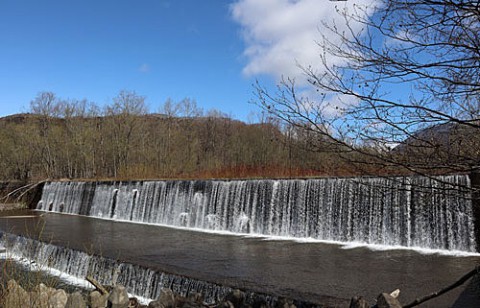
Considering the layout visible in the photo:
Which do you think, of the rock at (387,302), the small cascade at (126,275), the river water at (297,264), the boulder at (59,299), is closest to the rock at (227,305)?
the small cascade at (126,275)

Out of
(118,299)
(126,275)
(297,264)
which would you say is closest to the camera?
(118,299)

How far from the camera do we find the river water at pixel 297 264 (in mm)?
5656

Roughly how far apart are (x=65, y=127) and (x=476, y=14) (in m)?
35.9

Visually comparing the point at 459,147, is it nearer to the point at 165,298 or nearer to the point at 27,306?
the point at 27,306

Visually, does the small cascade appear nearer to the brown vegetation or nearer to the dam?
the dam

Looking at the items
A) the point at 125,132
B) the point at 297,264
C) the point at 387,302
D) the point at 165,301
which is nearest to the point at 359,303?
the point at 387,302

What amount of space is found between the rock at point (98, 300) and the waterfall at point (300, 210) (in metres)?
4.78

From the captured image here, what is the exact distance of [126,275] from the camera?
7086mm

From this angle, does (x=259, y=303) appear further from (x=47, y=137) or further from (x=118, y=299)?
(x=47, y=137)

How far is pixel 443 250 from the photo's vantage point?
8.94 meters

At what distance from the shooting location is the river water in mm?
5656

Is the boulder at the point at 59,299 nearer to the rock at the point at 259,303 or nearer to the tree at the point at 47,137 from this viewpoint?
the rock at the point at 259,303

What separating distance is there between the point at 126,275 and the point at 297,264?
3.18 metres

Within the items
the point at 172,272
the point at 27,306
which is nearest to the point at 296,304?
the point at 172,272
